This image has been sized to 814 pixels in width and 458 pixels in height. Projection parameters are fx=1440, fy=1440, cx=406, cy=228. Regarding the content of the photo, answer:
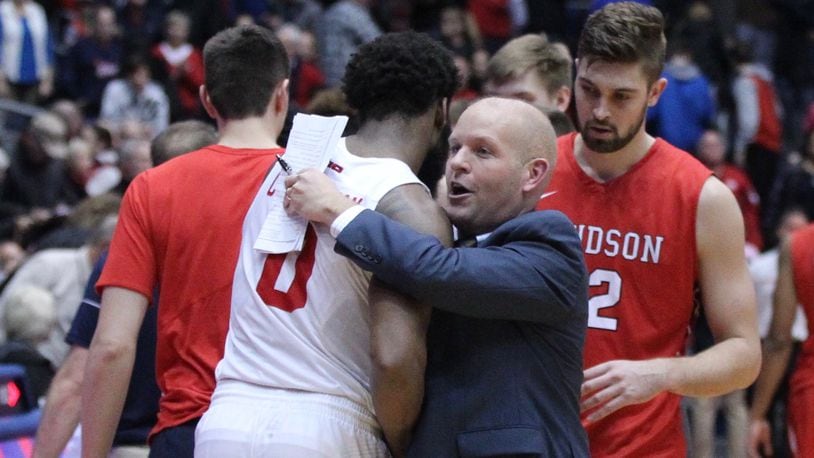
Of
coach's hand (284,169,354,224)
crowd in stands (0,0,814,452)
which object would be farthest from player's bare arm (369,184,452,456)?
crowd in stands (0,0,814,452)

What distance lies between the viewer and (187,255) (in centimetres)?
432

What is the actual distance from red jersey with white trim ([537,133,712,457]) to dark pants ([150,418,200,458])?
120cm

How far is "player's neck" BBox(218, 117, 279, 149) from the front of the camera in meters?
4.51

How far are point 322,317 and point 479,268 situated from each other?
0.44 meters

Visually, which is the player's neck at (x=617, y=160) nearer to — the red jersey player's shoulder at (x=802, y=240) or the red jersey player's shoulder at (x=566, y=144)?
the red jersey player's shoulder at (x=566, y=144)

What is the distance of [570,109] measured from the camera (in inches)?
252

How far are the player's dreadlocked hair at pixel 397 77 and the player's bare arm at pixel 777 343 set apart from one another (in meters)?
3.31

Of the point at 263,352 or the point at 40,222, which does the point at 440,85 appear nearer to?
the point at 263,352

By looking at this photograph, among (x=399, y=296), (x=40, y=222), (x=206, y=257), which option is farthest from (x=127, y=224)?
(x=40, y=222)

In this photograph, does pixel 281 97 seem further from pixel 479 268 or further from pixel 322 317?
pixel 479 268

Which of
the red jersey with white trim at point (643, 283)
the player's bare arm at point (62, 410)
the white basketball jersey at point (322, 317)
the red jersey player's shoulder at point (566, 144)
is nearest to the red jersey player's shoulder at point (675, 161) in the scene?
the red jersey with white trim at point (643, 283)

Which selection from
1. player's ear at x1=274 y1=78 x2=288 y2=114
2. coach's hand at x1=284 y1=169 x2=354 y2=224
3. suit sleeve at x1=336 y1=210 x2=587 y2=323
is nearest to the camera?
suit sleeve at x1=336 y1=210 x2=587 y2=323

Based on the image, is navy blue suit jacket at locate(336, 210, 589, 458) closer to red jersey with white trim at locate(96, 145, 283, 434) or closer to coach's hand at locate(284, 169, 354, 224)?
coach's hand at locate(284, 169, 354, 224)

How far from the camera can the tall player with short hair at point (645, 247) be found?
4359 millimetres
